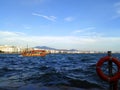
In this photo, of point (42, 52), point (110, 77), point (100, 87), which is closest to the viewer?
point (110, 77)

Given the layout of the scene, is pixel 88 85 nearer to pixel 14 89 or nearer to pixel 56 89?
pixel 56 89

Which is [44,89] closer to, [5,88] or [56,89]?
[56,89]

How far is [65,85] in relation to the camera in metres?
15.1

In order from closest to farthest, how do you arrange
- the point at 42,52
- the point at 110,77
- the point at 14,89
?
the point at 110,77, the point at 14,89, the point at 42,52

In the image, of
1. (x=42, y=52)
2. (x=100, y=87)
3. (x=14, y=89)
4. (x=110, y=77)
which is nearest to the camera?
(x=110, y=77)

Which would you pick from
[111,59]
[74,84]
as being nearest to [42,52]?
[74,84]

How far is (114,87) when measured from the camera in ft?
30.8

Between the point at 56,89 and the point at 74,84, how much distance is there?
90.0 inches

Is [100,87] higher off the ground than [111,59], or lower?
lower

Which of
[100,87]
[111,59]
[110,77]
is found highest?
[111,59]

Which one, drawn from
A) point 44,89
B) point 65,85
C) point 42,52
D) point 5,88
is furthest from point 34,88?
point 42,52

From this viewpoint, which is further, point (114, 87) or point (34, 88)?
point (34, 88)

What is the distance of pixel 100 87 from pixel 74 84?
1.81 metres

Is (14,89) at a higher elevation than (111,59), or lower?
lower
